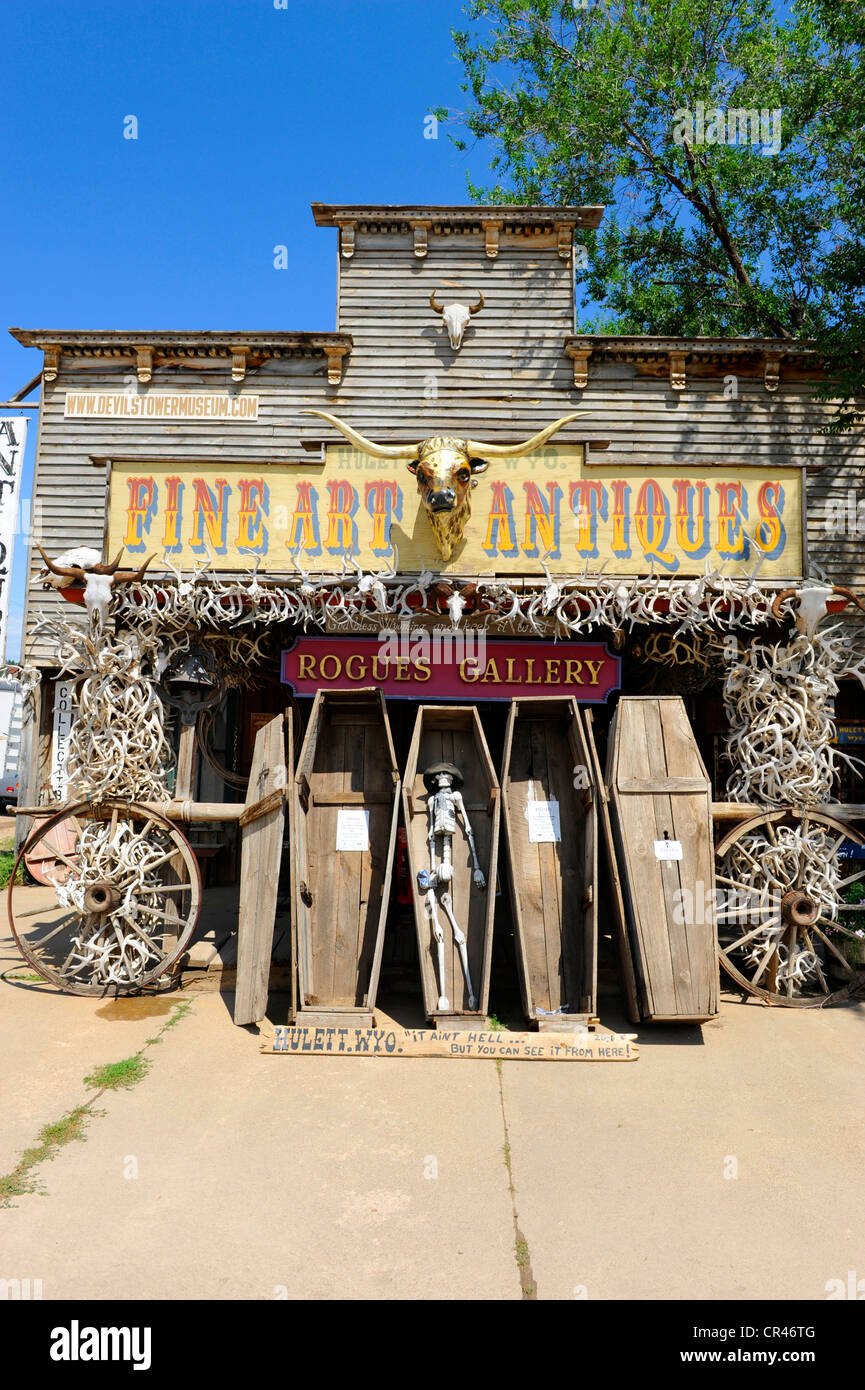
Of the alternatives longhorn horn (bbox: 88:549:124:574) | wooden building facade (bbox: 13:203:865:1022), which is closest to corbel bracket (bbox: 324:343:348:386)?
wooden building facade (bbox: 13:203:865:1022)

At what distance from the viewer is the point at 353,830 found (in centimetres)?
655

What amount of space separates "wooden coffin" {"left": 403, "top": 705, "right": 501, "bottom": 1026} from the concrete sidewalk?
65 centimetres

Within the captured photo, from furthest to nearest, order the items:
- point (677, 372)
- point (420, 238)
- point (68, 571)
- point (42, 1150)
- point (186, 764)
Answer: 1. point (420, 238)
2. point (677, 372)
3. point (186, 764)
4. point (68, 571)
5. point (42, 1150)

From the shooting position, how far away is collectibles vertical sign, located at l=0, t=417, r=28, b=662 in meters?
9.91

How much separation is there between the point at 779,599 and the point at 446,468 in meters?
2.73

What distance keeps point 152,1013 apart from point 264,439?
8005 mm

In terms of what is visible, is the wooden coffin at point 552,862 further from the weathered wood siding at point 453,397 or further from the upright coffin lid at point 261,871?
the weathered wood siding at point 453,397

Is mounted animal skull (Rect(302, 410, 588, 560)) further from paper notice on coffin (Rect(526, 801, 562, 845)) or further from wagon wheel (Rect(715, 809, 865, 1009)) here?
wagon wheel (Rect(715, 809, 865, 1009))

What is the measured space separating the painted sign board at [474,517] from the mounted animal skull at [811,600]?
31 cm

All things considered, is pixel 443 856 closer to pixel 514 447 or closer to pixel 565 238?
pixel 514 447

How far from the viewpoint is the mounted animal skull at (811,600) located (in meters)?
6.38

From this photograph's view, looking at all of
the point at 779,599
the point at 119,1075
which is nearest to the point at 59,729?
the point at 119,1075

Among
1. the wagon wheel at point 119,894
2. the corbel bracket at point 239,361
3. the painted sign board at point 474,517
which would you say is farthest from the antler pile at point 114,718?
the corbel bracket at point 239,361
